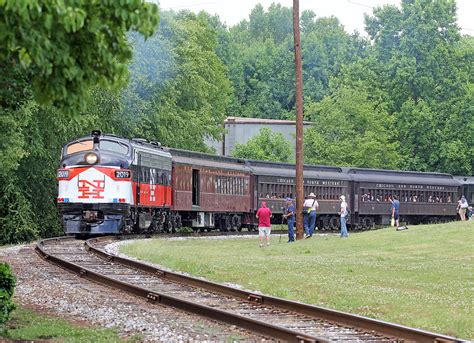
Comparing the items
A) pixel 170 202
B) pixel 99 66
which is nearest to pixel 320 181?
pixel 170 202

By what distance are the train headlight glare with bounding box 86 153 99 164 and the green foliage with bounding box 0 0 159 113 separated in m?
24.2

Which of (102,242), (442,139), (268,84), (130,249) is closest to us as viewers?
(130,249)

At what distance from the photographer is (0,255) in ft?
87.2

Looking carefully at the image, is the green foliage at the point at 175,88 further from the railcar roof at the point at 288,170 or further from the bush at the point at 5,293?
the bush at the point at 5,293

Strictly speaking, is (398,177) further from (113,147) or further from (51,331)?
(51,331)

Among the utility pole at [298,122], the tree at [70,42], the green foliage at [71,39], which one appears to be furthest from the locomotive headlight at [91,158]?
the green foliage at [71,39]

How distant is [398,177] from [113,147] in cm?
2946

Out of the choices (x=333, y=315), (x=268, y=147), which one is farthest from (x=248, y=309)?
(x=268, y=147)

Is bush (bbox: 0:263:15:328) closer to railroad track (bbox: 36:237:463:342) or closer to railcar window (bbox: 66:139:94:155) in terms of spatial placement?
railroad track (bbox: 36:237:463:342)

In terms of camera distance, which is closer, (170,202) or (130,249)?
(130,249)

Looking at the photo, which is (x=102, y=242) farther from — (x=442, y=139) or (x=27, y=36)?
(x=442, y=139)

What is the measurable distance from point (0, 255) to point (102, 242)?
18.8 feet

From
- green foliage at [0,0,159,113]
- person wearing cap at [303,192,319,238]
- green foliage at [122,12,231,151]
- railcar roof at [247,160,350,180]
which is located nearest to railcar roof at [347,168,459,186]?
railcar roof at [247,160,350,180]

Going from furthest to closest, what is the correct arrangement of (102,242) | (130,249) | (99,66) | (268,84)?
(268,84)
(102,242)
(130,249)
(99,66)
